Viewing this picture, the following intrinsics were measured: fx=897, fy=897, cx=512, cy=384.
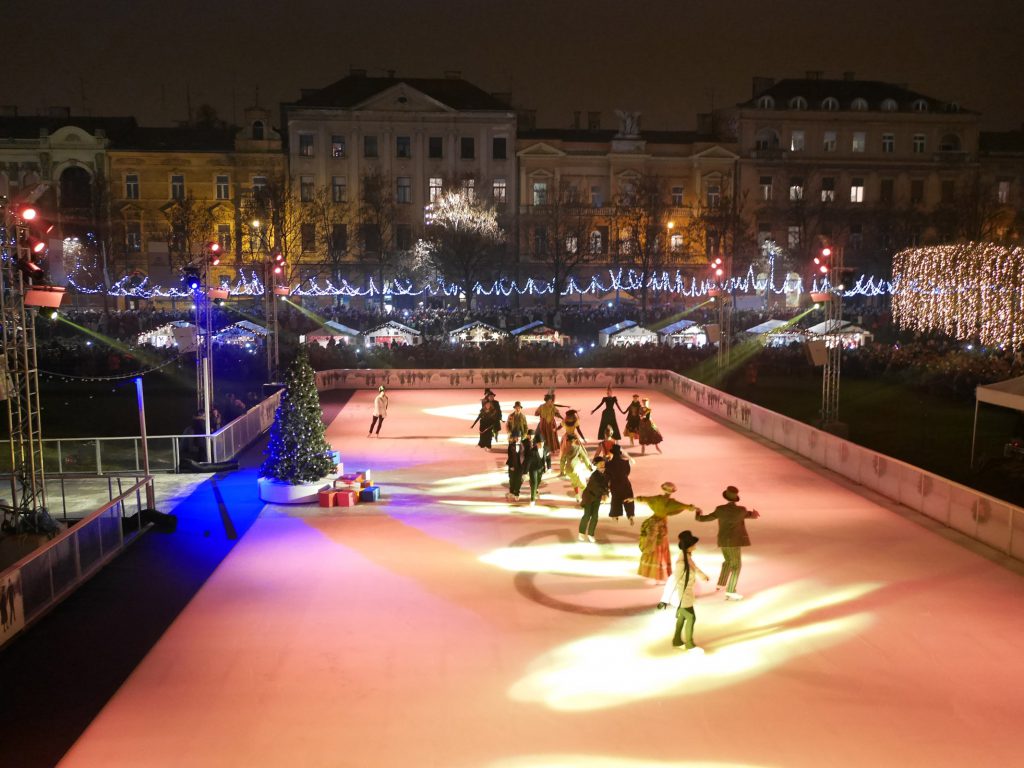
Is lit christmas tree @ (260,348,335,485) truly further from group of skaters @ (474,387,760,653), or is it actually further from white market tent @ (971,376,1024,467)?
white market tent @ (971,376,1024,467)

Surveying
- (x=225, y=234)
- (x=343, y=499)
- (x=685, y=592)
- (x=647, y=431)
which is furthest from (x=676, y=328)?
(x=685, y=592)

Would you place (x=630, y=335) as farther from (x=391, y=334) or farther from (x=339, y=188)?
(x=339, y=188)

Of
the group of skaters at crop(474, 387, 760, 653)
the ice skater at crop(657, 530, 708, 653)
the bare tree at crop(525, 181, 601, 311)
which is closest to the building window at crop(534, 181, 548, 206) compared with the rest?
the bare tree at crop(525, 181, 601, 311)

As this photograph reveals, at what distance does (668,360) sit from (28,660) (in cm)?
3132

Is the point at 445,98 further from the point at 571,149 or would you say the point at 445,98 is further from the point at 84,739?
the point at 84,739

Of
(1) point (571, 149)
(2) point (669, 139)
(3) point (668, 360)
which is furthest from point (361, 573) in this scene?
(2) point (669, 139)

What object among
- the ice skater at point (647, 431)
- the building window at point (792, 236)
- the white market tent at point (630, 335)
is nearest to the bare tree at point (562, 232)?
the building window at point (792, 236)

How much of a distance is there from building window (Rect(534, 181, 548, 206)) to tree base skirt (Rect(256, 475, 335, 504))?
48393mm

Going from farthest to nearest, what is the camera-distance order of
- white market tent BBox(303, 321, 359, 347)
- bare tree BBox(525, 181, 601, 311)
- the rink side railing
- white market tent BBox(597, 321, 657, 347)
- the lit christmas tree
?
bare tree BBox(525, 181, 601, 311) < white market tent BBox(597, 321, 657, 347) < white market tent BBox(303, 321, 359, 347) < the lit christmas tree < the rink side railing

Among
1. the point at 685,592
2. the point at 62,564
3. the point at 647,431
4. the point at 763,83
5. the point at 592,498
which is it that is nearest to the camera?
the point at 685,592

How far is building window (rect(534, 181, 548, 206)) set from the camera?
62009 mm

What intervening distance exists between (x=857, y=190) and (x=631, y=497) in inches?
2345

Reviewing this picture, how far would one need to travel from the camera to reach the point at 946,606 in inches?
418

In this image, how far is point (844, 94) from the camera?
66.6 meters
